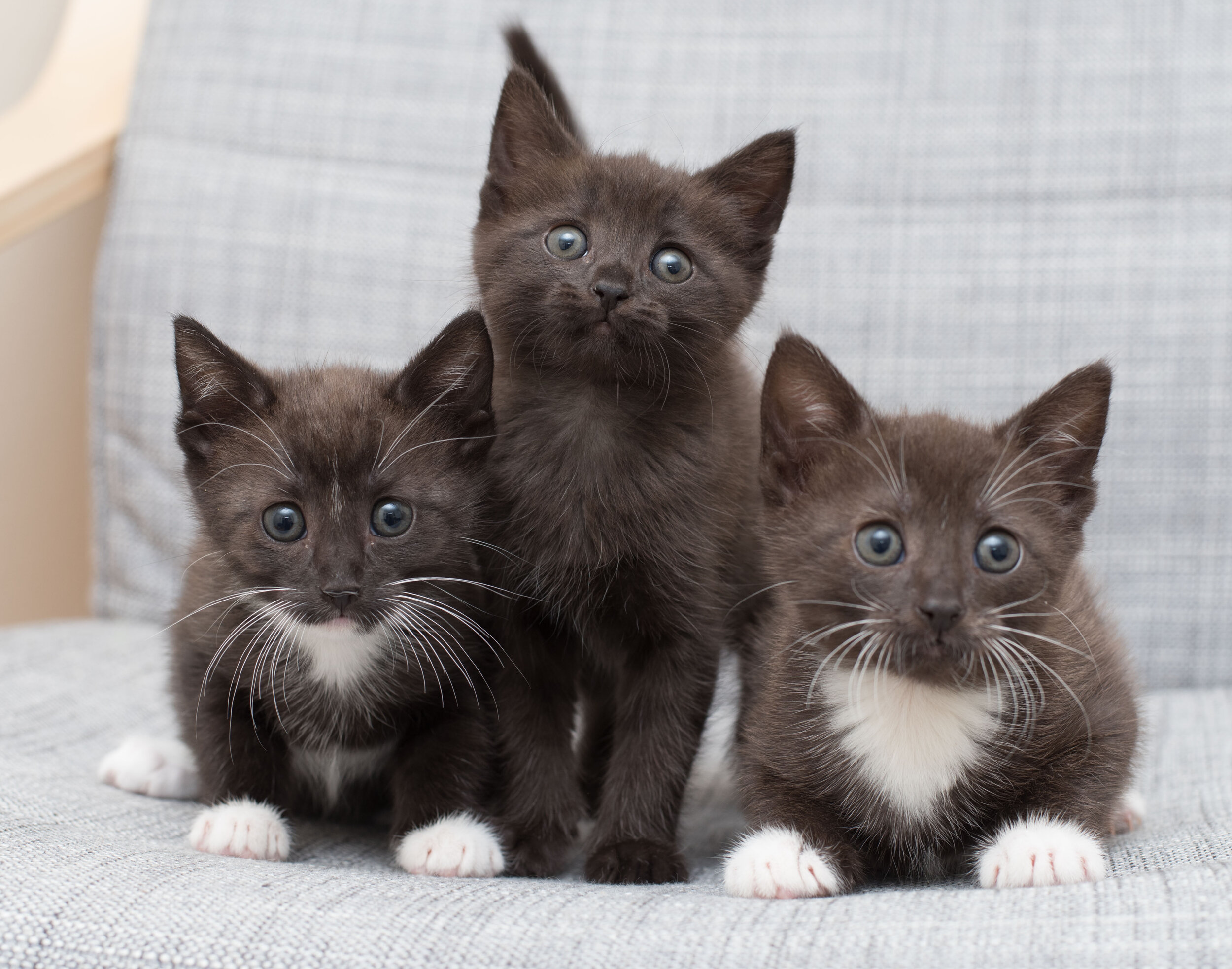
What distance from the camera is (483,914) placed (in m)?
1.26

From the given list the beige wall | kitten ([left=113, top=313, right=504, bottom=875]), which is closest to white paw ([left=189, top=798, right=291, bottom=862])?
A: kitten ([left=113, top=313, right=504, bottom=875])

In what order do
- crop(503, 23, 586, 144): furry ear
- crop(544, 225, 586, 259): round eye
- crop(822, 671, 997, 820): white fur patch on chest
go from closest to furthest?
crop(822, 671, 997, 820): white fur patch on chest, crop(544, 225, 586, 259): round eye, crop(503, 23, 586, 144): furry ear

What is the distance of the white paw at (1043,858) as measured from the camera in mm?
1318

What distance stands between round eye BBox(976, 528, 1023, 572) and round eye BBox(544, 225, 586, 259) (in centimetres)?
64

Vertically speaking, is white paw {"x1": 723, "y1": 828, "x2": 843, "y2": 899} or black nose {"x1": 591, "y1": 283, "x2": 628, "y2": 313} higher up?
black nose {"x1": 591, "y1": 283, "x2": 628, "y2": 313}

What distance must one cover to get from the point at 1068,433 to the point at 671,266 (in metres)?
0.55

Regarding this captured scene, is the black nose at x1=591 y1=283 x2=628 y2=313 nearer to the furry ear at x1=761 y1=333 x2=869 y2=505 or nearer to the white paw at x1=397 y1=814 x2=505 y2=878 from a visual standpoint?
the furry ear at x1=761 y1=333 x2=869 y2=505

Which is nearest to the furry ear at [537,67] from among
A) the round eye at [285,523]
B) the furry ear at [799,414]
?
the furry ear at [799,414]

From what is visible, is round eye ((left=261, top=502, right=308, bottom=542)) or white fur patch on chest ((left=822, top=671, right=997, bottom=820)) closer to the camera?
white fur patch on chest ((left=822, top=671, right=997, bottom=820))

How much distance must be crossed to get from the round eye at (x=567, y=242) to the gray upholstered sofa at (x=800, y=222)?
553 mm

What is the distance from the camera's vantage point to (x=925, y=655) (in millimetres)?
1353

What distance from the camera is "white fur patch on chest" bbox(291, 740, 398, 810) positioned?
5.61ft

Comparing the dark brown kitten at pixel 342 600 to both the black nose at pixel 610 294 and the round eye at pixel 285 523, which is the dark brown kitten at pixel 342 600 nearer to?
the round eye at pixel 285 523

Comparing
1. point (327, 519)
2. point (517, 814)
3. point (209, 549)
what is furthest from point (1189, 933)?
point (209, 549)
